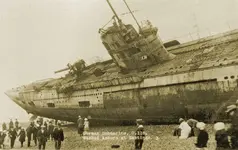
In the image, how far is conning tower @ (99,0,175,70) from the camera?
74.1 feet

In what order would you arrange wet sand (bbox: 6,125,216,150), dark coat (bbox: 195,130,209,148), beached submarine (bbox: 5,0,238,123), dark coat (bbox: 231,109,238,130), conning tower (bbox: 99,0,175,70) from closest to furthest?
1. dark coat (bbox: 231,109,238,130)
2. dark coat (bbox: 195,130,209,148)
3. wet sand (bbox: 6,125,216,150)
4. beached submarine (bbox: 5,0,238,123)
5. conning tower (bbox: 99,0,175,70)

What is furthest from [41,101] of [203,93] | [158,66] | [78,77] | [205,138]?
[205,138]

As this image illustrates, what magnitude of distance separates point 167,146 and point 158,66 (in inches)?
382

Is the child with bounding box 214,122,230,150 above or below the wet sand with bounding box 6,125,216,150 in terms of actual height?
above

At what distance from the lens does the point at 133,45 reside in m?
22.7

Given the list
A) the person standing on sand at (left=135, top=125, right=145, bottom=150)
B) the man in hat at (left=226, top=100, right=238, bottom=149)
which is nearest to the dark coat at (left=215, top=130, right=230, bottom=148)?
the man in hat at (left=226, top=100, right=238, bottom=149)

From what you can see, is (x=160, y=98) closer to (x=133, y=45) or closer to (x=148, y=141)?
(x=148, y=141)

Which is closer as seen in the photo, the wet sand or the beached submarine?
the wet sand

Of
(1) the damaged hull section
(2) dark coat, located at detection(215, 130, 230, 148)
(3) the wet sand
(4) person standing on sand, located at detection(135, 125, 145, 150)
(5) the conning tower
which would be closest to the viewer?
(2) dark coat, located at detection(215, 130, 230, 148)

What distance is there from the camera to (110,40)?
23.8m

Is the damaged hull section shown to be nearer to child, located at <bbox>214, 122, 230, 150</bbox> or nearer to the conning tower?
the conning tower

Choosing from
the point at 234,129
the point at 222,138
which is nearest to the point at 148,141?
the point at 222,138

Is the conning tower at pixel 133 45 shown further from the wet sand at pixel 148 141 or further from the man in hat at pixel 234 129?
the man in hat at pixel 234 129

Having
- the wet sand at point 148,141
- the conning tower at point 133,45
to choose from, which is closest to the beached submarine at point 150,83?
the conning tower at point 133,45
